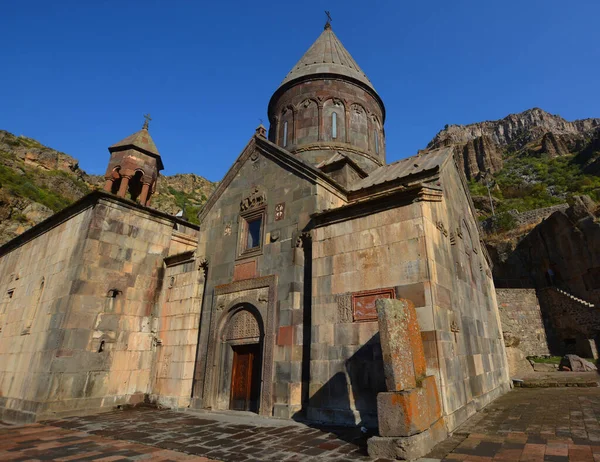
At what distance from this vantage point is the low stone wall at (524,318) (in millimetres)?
23109

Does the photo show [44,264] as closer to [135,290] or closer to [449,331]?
[135,290]

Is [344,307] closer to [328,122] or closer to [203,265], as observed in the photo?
[203,265]

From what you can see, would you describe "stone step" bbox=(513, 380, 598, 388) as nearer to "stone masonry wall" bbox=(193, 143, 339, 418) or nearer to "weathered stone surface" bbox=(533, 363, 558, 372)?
"weathered stone surface" bbox=(533, 363, 558, 372)

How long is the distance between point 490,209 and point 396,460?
42603mm

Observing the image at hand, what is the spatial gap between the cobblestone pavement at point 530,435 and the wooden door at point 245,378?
4237 mm

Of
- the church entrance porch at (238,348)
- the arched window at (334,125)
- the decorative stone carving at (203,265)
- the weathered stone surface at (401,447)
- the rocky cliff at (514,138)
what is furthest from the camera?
the rocky cliff at (514,138)

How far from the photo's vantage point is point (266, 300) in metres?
7.96

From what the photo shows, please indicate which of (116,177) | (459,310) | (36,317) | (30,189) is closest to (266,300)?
(459,310)

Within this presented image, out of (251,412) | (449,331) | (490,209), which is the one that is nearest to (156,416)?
(251,412)

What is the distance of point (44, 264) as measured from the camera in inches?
415

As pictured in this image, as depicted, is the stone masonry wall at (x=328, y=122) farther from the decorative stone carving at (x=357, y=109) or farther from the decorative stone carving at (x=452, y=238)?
the decorative stone carving at (x=452, y=238)

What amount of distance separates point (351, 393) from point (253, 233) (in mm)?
4662

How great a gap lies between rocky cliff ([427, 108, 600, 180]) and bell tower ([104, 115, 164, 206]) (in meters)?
37.0

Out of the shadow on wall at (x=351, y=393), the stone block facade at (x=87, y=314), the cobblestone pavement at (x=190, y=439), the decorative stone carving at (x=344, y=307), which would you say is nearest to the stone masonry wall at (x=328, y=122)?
the stone block facade at (x=87, y=314)
